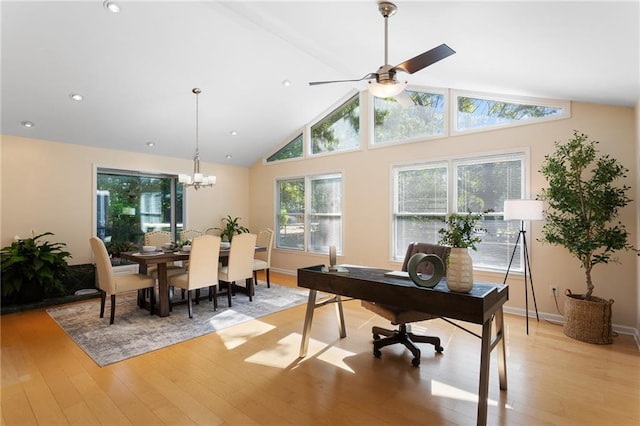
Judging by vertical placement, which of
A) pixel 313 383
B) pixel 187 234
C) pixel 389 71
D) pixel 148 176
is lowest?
pixel 313 383

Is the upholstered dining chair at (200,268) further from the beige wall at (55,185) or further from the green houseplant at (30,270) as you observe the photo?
the beige wall at (55,185)

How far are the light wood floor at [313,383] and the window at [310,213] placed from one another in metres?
2.93

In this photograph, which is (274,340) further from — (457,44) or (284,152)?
(284,152)

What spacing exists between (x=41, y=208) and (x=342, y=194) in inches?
191

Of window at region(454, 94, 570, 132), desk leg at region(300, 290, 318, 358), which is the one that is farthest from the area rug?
window at region(454, 94, 570, 132)

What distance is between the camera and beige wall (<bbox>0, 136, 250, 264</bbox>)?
186 inches

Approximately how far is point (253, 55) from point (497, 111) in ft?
11.2

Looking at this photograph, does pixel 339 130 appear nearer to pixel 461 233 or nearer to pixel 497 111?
pixel 497 111

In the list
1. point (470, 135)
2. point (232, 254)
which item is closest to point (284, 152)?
point (232, 254)

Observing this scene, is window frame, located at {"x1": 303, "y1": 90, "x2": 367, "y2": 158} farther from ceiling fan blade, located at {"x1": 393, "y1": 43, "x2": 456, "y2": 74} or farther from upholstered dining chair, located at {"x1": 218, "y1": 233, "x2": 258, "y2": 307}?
ceiling fan blade, located at {"x1": 393, "y1": 43, "x2": 456, "y2": 74}

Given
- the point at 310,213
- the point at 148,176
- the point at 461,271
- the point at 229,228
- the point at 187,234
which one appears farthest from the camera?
the point at 229,228

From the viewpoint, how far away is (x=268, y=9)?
3205 mm

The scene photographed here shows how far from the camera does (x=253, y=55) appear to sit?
4238 mm

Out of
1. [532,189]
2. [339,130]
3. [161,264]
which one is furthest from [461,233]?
[339,130]
